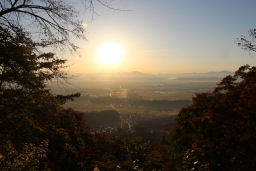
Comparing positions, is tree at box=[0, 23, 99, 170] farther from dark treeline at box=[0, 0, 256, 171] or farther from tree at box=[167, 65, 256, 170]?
tree at box=[167, 65, 256, 170]

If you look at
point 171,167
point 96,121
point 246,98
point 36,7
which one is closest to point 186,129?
point 246,98

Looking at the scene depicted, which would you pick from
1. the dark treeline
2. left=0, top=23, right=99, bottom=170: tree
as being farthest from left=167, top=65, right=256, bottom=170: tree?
left=0, top=23, right=99, bottom=170: tree

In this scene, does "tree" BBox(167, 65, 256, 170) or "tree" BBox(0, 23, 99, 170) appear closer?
"tree" BBox(0, 23, 99, 170)

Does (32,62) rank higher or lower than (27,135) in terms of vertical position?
higher

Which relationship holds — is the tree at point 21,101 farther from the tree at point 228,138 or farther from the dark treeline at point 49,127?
the tree at point 228,138

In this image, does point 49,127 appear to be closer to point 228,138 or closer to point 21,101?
point 21,101

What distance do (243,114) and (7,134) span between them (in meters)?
8.35

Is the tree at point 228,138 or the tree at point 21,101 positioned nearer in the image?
the tree at point 21,101

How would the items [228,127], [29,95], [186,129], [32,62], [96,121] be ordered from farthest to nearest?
[96,121]
[186,129]
[228,127]
[29,95]
[32,62]

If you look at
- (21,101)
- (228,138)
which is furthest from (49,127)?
(228,138)

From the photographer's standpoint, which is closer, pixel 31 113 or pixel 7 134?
pixel 7 134

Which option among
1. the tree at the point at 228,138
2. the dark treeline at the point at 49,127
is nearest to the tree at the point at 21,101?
the dark treeline at the point at 49,127

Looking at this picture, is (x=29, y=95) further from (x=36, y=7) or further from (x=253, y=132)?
(x=253, y=132)

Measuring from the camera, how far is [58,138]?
9.23m
